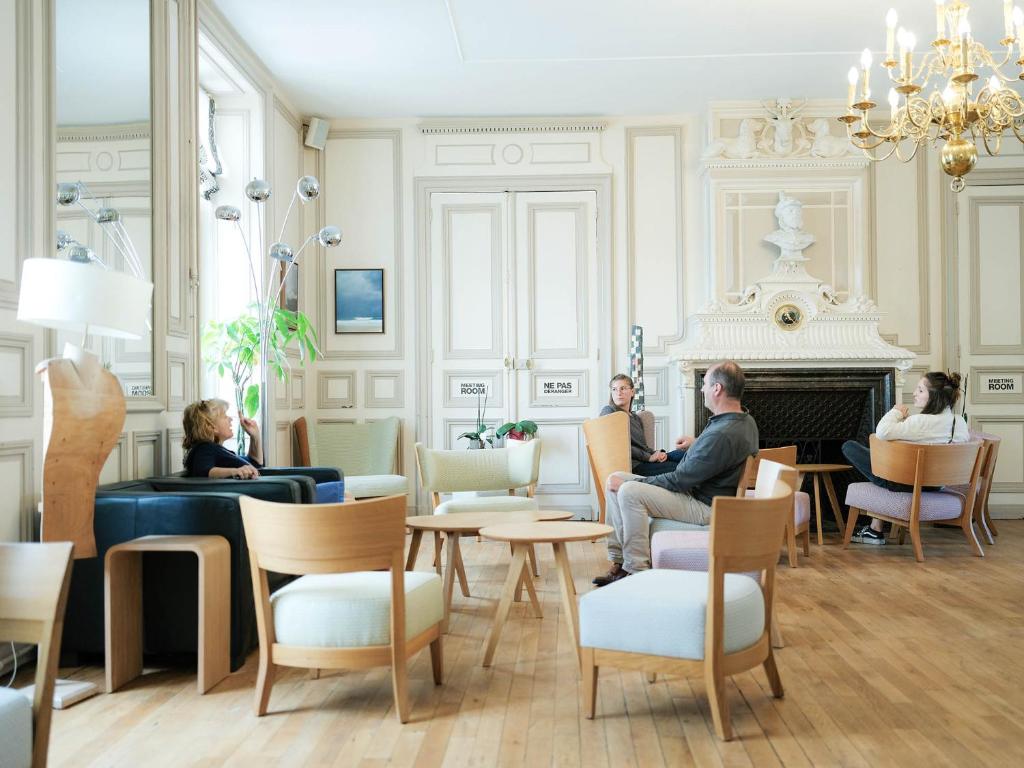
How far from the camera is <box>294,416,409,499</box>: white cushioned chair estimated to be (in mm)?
7289

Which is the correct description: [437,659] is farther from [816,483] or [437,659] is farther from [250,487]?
[816,483]

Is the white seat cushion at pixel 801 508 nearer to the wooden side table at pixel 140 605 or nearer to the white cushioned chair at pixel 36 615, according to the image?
the wooden side table at pixel 140 605

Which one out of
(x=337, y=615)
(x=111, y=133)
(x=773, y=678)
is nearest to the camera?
(x=337, y=615)

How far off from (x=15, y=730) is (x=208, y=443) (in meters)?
2.79

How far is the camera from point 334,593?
2.95 meters

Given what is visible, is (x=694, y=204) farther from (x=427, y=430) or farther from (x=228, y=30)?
(x=228, y=30)

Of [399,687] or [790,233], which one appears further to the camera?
[790,233]

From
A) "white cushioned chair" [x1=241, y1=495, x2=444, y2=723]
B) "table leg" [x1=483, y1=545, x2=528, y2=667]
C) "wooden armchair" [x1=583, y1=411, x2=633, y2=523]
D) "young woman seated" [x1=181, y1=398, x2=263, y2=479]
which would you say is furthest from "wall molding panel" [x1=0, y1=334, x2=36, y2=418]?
"wooden armchair" [x1=583, y1=411, x2=633, y2=523]

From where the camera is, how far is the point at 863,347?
7.32 metres

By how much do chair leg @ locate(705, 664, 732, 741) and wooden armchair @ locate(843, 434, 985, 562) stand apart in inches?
137

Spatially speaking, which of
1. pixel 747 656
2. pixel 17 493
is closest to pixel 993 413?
pixel 747 656

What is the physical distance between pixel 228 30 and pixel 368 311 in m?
2.59

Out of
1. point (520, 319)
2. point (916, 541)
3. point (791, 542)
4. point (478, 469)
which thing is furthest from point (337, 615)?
point (520, 319)

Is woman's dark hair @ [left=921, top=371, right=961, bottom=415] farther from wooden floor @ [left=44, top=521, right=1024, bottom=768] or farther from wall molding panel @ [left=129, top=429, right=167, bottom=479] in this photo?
wall molding panel @ [left=129, top=429, right=167, bottom=479]
